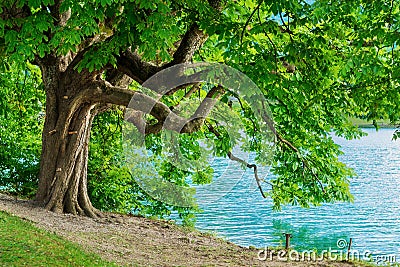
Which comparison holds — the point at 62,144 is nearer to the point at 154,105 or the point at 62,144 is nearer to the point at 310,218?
the point at 154,105

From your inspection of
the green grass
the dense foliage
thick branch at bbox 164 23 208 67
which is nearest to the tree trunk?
thick branch at bbox 164 23 208 67

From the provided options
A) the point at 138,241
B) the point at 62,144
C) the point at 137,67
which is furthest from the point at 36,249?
the point at 62,144

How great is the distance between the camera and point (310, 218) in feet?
66.0

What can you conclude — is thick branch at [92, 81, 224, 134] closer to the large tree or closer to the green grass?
the large tree

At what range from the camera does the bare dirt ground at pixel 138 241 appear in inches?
336

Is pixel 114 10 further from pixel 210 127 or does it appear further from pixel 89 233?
pixel 210 127

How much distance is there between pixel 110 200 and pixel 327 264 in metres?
6.53

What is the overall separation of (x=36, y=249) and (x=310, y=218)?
14.4m

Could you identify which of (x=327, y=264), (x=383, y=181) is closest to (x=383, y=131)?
(x=383, y=181)

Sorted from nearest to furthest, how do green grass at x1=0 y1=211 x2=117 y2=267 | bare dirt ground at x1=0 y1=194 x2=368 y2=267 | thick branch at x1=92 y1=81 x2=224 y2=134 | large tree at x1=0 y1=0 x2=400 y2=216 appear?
green grass at x1=0 y1=211 x2=117 y2=267, large tree at x1=0 y1=0 x2=400 y2=216, bare dirt ground at x1=0 y1=194 x2=368 y2=267, thick branch at x1=92 y1=81 x2=224 y2=134

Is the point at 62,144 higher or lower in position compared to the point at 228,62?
lower

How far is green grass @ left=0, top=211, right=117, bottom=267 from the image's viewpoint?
263 inches

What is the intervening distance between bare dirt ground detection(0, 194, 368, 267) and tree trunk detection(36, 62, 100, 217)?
0.45 meters

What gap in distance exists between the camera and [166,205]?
14781 millimetres
